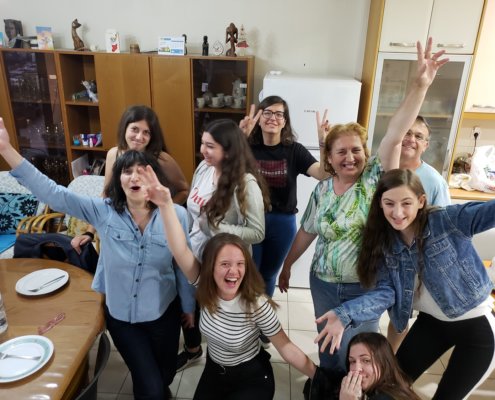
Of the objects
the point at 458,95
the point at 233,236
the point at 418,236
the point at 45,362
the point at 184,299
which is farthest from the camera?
the point at 458,95

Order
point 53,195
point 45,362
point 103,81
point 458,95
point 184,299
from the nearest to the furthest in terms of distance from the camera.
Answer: point 45,362, point 53,195, point 184,299, point 458,95, point 103,81

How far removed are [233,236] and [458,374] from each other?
106cm

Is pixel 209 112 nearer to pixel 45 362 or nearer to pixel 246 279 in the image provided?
pixel 246 279

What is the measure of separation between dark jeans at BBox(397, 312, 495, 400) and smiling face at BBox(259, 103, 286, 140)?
3.94 feet

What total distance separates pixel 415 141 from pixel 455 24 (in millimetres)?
1379

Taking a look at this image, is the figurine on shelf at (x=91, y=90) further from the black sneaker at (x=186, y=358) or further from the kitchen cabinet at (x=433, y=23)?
the kitchen cabinet at (x=433, y=23)

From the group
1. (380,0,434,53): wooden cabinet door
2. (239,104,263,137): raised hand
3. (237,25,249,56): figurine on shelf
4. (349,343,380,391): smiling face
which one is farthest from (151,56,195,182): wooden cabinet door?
(349,343,380,391): smiling face

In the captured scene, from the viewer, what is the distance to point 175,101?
3.13 meters

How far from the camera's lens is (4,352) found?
1349 mm

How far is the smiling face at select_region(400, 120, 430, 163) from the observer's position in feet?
6.14

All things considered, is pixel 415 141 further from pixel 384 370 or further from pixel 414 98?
pixel 384 370

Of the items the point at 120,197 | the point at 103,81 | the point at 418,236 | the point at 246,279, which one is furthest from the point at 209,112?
the point at 418,236

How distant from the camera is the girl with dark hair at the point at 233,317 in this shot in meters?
1.55

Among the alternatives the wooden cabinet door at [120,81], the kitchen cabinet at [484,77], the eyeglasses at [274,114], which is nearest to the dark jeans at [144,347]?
the eyeglasses at [274,114]
